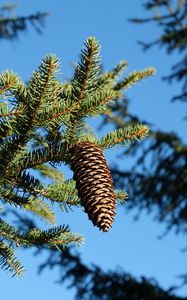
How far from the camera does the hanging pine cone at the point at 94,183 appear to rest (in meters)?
1.75

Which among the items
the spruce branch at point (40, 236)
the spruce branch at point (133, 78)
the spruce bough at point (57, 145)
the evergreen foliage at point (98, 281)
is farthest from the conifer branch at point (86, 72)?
the evergreen foliage at point (98, 281)

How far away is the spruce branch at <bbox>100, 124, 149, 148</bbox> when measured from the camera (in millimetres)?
1903

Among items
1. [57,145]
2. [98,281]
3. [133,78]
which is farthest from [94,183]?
[98,281]

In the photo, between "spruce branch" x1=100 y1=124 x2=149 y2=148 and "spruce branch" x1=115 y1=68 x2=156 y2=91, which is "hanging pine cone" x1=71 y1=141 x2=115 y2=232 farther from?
"spruce branch" x1=115 y1=68 x2=156 y2=91

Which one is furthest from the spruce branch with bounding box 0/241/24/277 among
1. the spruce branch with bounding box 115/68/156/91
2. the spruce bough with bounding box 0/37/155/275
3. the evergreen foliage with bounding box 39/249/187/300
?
the evergreen foliage with bounding box 39/249/187/300

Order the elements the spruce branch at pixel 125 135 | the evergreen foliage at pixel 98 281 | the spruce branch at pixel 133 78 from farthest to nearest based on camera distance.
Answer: the evergreen foliage at pixel 98 281
the spruce branch at pixel 133 78
the spruce branch at pixel 125 135

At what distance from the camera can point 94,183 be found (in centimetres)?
179

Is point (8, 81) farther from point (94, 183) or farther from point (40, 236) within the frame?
point (40, 236)

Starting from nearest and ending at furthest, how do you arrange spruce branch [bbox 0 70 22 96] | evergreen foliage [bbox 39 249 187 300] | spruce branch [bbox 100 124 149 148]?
spruce branch [bbox 0 70 22 96]
spruce branch [bbox 100 124 149 148]
evergreen foliage [bbox 39 249 187 300]

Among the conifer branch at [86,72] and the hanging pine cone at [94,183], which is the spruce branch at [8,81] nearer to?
the conifer branch at [86,72]

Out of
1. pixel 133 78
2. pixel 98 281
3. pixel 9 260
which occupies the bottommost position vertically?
pixel 9 260

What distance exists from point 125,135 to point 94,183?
23 centimetres

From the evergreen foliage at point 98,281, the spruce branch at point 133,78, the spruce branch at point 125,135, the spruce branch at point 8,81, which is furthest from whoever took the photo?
the evergreen foliage at point 98,281

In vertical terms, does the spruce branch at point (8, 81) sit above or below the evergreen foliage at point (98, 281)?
below
